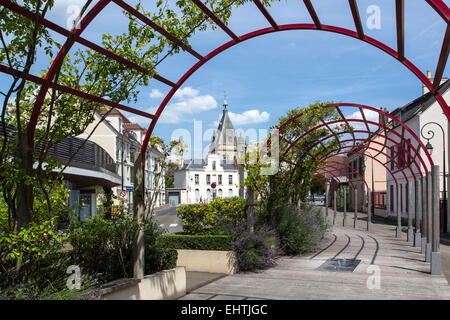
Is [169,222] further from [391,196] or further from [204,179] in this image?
[204,179]

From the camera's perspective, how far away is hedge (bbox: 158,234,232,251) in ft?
Answer: 31.5

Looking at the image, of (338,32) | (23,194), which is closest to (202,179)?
(338,32)

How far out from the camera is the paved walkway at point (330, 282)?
7281 mm

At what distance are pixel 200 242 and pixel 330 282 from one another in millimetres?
2920

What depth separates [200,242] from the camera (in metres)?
9.79

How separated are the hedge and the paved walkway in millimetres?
734

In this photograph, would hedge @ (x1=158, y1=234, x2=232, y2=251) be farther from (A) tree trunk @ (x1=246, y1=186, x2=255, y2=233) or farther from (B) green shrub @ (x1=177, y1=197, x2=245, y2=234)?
(A) tree trunk @ (x1=246, y1=186, x2=255, y2=233)

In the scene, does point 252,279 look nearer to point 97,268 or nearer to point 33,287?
point 97,268

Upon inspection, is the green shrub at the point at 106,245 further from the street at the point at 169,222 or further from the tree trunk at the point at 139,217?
the street at the point at 169,222

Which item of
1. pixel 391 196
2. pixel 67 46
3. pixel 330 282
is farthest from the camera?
pixel 391 196

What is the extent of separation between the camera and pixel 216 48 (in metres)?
6.64

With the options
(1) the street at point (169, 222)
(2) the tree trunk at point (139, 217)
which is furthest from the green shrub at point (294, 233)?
(2) the tree trunk at point (139, 217)

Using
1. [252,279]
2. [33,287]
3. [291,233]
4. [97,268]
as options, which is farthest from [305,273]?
[33,287]
